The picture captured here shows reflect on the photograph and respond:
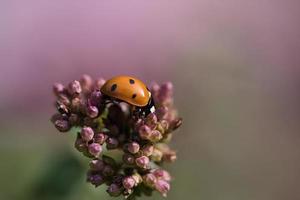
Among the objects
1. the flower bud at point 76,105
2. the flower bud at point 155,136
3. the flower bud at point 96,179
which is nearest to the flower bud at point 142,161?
the flower bud at point 155,136

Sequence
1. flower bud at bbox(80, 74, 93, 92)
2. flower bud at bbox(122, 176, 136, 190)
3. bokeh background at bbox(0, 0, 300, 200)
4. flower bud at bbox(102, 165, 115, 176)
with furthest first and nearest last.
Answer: bokeh background at bbox(0, 0, 300, 200) < flower bud at bbox(80, 74, 93, 92) < flower bud at bbox(102, 165, 115, 176) < flower bud at bbox(122, 176, 136, 190)

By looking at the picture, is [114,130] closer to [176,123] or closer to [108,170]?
[108,170]

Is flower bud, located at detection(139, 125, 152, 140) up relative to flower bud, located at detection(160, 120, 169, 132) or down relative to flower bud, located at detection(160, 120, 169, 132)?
down

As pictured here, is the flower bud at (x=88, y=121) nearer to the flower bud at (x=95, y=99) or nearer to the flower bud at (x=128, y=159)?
the flower bud at (x=95, y=99)

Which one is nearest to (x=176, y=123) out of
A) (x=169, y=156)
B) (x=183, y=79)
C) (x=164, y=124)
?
(x=164, y=124)

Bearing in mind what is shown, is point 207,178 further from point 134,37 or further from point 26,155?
point 134,37

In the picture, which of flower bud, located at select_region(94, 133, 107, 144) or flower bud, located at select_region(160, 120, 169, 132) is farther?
flower bud, located at select_region(160, 120, 169, 132)

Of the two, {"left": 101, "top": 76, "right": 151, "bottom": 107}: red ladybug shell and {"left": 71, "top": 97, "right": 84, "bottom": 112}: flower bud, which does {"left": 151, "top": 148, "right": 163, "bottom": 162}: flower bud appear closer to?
{"left": 101, "top": 76, "right": 151, "bottom": 107}: red ladybug shell

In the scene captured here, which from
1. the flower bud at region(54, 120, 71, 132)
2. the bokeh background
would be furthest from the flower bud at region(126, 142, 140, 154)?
the bokeh background
